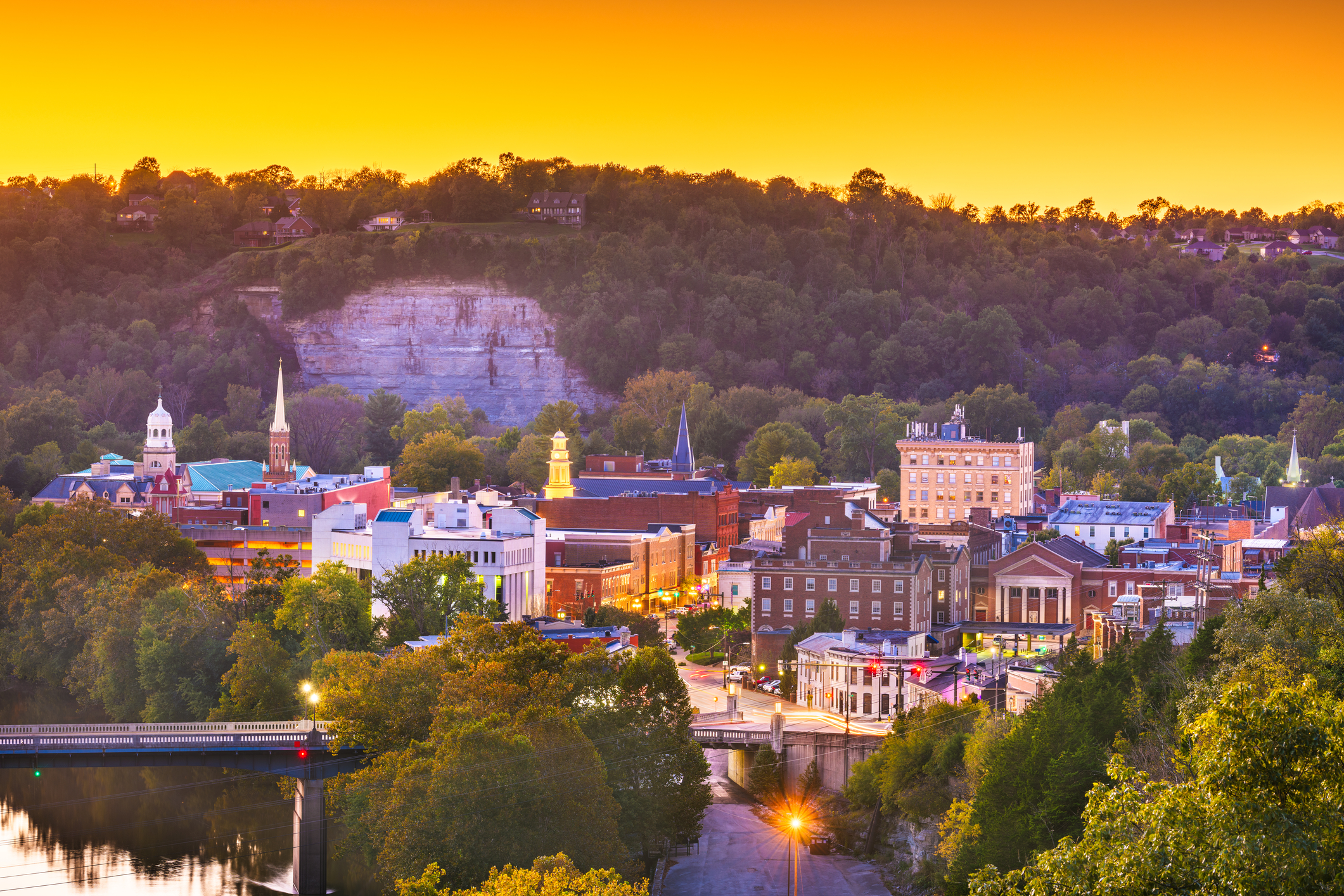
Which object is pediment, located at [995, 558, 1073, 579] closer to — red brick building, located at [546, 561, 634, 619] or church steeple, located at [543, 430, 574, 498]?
red brick building, located at [546, 561, 634, 619]

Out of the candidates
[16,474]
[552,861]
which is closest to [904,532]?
[552,861]

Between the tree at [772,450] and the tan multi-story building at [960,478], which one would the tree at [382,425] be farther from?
the tan multi-story building at [960,478]

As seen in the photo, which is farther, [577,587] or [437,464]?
[437,464]

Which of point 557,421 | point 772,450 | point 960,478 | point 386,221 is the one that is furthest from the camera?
point 386,221

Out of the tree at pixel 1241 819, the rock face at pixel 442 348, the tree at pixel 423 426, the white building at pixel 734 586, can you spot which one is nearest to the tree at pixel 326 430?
the tree at pixel 423 426

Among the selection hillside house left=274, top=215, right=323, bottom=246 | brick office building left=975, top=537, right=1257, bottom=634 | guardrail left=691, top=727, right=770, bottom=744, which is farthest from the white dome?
hillside house left=274, top=215, right=323, bottom=246

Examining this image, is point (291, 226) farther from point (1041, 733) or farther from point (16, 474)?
point (1041, 733)

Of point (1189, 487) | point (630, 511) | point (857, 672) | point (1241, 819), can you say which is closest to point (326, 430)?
point (630, 511)

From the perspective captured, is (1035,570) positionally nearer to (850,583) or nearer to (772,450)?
(850,583)
